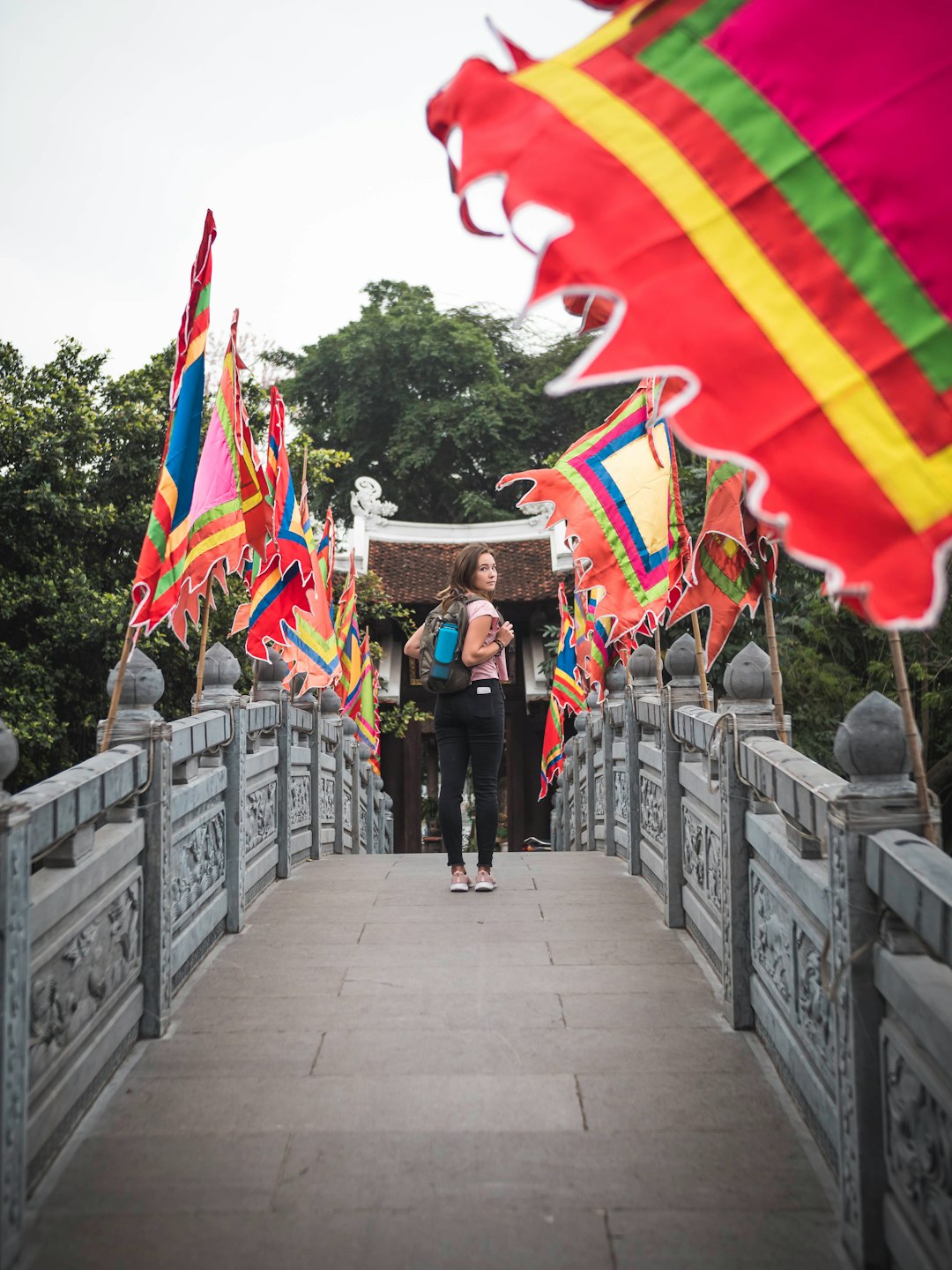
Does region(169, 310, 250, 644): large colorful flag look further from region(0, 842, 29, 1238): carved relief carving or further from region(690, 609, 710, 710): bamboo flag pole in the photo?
region(0, 842, 29, 1238): carved relief carving

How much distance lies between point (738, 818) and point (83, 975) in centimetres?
192

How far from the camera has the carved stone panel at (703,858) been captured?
400 cm

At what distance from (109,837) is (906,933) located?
2.13 meters

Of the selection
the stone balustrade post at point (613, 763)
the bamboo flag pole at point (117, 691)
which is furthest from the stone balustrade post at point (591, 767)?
the bamboo flag pole at point (117, 691)

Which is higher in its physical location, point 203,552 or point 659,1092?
point 203,552

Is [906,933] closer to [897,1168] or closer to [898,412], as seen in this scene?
[897,1168]

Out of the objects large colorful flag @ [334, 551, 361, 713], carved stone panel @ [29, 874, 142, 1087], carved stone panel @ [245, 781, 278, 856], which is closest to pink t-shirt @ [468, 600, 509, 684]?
carved stone panel @ [245, 781, 278, 856]

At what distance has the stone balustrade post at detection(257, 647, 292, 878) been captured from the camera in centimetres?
612

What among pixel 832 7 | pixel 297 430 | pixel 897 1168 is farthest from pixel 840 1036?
pixel 297 430

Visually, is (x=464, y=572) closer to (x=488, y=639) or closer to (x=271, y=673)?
(x=488, y=639)

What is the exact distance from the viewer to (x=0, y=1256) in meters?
2.22

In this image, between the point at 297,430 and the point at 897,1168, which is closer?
the point at 897,1168

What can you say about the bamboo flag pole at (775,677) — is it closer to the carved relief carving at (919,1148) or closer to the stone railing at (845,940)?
the stone railing at (845,940)

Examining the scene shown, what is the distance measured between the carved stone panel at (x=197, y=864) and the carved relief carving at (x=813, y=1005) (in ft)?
6.55
